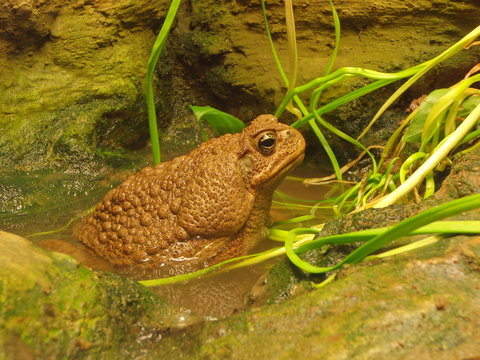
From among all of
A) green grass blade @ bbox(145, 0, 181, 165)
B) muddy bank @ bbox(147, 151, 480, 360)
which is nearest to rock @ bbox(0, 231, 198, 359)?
muddy bank @ bbox(147, 151, 480, 360)

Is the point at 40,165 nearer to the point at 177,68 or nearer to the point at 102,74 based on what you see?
the point at 102,74

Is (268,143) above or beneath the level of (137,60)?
beneath

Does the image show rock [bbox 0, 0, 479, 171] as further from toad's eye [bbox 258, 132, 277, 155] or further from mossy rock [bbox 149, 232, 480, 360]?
mossy rock [bbox 149, 232, 480, 360]

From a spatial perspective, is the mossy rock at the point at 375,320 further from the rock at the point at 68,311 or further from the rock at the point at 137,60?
the rock at the point at 137,60

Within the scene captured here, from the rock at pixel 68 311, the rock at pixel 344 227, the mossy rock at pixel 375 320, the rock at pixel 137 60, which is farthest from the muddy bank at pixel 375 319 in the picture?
the rock at pixel 137 60

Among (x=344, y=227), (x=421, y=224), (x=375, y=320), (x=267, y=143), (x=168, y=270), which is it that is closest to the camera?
(x=375, y=320)

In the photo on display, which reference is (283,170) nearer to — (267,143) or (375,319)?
(267,143)

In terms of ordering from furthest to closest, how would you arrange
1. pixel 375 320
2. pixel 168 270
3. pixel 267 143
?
pixel 267 143, pixel 168 270, pixel 375 320

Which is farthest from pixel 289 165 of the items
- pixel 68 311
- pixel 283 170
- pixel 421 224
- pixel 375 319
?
pixel 68 311
